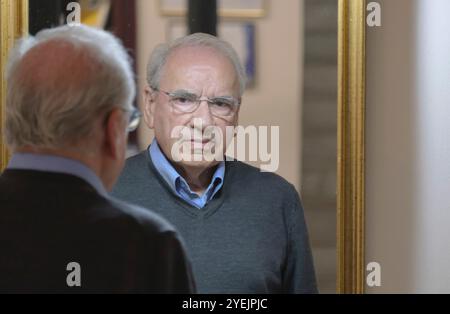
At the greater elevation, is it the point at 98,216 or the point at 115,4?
the point at 115,4

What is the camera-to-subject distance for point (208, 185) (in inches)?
55.2

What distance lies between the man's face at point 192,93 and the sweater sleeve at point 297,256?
0.65ft

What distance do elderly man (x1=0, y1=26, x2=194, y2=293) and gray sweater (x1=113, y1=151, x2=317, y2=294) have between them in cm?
18

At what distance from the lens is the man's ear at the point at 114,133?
3.78 ft

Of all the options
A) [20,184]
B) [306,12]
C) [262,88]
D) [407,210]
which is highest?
[306,12]

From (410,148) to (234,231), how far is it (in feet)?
1.47

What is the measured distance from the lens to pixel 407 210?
1.57m
